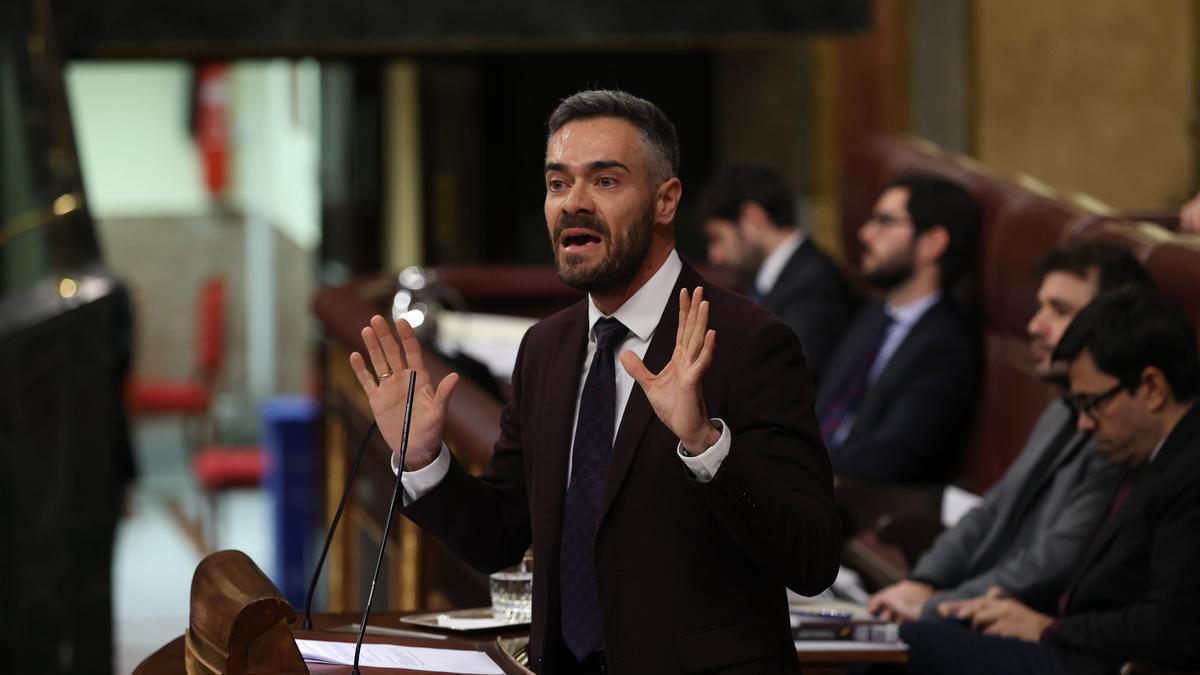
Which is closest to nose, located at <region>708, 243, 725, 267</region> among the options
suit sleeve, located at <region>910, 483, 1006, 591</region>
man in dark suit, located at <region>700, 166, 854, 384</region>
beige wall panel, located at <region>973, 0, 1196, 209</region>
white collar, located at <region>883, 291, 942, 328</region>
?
man in dark suit, located at <region>700, 166, 854, 384</region>

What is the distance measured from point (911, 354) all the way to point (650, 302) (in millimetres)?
2478

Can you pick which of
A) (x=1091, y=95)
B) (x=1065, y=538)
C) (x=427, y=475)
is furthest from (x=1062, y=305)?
(x=1091, y=95)

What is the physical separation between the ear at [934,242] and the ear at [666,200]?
2589mm

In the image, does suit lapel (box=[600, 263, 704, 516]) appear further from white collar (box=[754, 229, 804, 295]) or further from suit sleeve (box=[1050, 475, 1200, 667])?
white collar (box=[754, 229, 804, 295])

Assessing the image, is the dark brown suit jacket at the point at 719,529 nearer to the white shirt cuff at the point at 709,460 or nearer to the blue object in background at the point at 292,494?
the white shirt cuff at the point at 709,460

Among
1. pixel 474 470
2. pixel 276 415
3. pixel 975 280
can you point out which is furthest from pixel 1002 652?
pixel 276 415

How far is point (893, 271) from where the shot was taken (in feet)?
15.5

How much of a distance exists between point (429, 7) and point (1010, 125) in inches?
91.9

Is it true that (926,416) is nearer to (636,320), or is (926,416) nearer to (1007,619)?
(1007,619)

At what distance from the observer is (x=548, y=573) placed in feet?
7.08

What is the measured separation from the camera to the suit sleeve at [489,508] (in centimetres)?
222

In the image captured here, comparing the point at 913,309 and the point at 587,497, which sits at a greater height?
the point at 587,497

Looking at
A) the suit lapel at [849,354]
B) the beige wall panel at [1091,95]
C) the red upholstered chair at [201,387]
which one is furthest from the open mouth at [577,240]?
the red upholstered chair at [201,387]

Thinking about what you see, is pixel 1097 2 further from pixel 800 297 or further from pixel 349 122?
pixel 349 122
